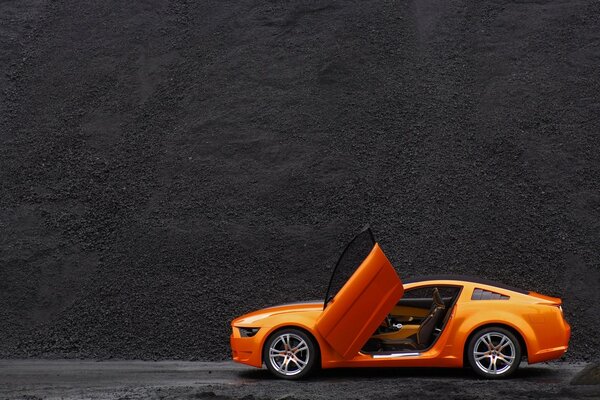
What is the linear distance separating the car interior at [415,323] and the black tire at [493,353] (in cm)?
45

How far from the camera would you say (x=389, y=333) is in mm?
9469

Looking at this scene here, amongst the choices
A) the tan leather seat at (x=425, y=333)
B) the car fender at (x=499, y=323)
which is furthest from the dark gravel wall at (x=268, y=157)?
the tan leather seat at (x=425, y=333)

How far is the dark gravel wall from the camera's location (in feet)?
43.4

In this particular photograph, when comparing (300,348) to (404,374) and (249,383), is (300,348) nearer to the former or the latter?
(249,383)

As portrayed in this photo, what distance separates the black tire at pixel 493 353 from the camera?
8.99 metres

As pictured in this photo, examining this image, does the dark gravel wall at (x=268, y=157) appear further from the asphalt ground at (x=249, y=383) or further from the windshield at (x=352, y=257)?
the windshield at (x=352, y=257)

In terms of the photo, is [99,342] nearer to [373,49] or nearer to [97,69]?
[97,69]

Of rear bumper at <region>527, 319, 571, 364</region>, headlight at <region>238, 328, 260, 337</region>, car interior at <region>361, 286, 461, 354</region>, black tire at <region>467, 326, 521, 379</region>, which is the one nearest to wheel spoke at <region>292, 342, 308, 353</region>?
headlight at <region>238, 328, 260, 337</region>

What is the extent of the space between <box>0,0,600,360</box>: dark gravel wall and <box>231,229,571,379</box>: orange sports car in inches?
122

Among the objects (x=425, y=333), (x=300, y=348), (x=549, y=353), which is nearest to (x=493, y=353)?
(x=549, y=353)

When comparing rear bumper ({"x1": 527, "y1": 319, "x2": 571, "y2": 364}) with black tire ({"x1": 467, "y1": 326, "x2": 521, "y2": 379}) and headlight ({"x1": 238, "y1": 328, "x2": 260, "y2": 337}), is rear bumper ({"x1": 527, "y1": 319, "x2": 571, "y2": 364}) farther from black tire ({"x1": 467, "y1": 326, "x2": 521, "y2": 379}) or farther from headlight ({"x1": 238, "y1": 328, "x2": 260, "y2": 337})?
headlight ({"x1": 238, "y1": 328, "x2": 260, "y2": 337})

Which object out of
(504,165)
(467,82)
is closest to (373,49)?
(467,82)

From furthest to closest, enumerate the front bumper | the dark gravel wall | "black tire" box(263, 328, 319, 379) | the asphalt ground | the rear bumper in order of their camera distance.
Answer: the dark gravel wall, the front bumper, "black tire" box(263, 328, 319, 379), the rear bumper, the asphalt ground

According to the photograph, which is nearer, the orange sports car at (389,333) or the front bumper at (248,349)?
the orange sports car at (389,333)
